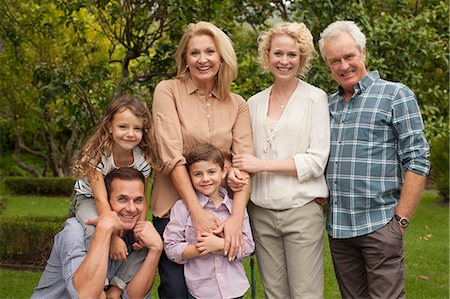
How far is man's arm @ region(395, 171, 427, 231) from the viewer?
3.87m

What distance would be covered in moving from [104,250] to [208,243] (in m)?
0.61

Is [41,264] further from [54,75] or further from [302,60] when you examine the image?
[302,60]

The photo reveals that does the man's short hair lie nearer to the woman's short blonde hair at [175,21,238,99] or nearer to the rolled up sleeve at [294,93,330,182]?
the woman's short blonde hair at [175,21,238,99]

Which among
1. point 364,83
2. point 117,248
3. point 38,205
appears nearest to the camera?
point 117,248

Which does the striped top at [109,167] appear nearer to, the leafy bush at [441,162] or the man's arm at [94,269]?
the man's arm at [94,269]

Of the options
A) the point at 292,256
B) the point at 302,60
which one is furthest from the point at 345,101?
the point at 292,256

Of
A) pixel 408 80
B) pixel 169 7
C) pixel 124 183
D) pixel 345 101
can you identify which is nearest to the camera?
pixel 124 183

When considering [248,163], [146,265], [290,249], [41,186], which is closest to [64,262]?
[146,265]

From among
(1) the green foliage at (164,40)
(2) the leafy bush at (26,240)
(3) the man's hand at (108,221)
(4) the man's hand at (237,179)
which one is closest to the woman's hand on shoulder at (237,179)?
(4) the man's hand at (237,179)

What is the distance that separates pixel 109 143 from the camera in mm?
3930

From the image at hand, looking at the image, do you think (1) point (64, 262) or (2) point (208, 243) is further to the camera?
(2) point (208, 243)

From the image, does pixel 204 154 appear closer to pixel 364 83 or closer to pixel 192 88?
pixel 192 88

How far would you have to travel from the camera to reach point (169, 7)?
556 cm

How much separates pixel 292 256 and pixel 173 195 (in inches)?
32.7
